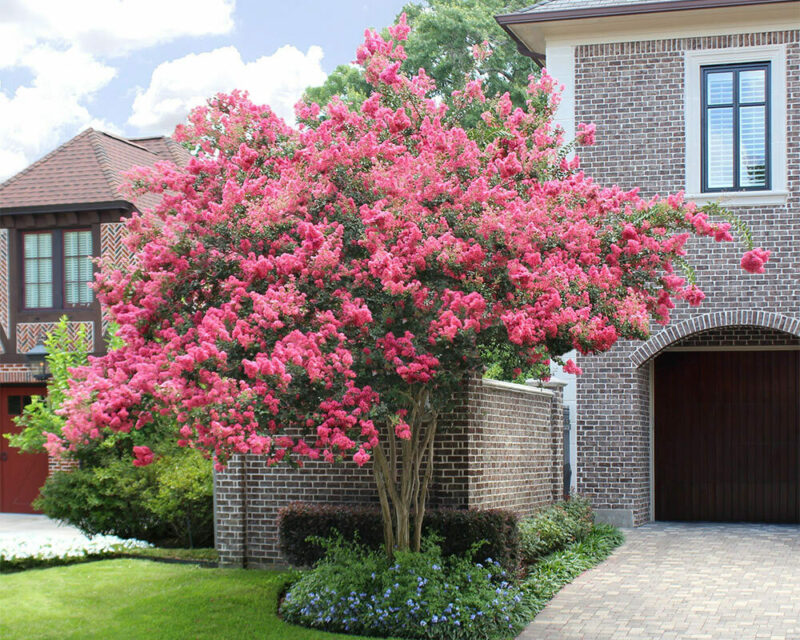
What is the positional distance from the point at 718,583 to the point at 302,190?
573 cm

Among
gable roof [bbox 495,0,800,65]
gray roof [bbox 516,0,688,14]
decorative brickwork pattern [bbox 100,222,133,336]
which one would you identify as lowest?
decorative brickwork pattern [bbox 100,222,133,336]

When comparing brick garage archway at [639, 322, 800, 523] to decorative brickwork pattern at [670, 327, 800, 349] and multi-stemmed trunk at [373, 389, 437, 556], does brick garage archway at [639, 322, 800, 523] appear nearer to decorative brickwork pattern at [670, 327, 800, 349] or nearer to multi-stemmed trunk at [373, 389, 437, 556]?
decorative brickwork pattern at [670, 327, 800, 349]

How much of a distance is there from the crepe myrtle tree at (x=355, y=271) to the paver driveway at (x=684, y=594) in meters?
2.16

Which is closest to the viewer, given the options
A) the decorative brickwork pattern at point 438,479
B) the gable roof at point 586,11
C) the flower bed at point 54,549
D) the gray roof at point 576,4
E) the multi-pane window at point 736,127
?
the decorative brickwork pattern at point 438,479

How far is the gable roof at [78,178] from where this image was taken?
752 inches

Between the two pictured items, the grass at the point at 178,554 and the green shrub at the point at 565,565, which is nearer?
the green shrub at the point at 565,565

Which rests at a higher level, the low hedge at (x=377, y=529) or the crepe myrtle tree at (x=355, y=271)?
the crepe myrtle tree at (x=355, y=271)

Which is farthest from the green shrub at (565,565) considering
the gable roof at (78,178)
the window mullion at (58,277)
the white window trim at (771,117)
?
the window mullion at (58,277)

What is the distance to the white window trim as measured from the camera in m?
14.4

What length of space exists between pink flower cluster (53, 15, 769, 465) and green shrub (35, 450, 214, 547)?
185 inches

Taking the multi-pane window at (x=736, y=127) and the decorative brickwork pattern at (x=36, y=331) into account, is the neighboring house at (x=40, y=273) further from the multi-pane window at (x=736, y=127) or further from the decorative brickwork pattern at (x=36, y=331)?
the multi-pane window at (x=736, y=127)

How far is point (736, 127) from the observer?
48.2ft

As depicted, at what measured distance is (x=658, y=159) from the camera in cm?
1480

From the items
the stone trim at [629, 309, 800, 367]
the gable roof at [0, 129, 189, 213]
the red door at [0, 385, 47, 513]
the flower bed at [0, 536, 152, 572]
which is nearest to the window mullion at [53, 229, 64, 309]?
the gable roof at [0, 129, 189, 213]
